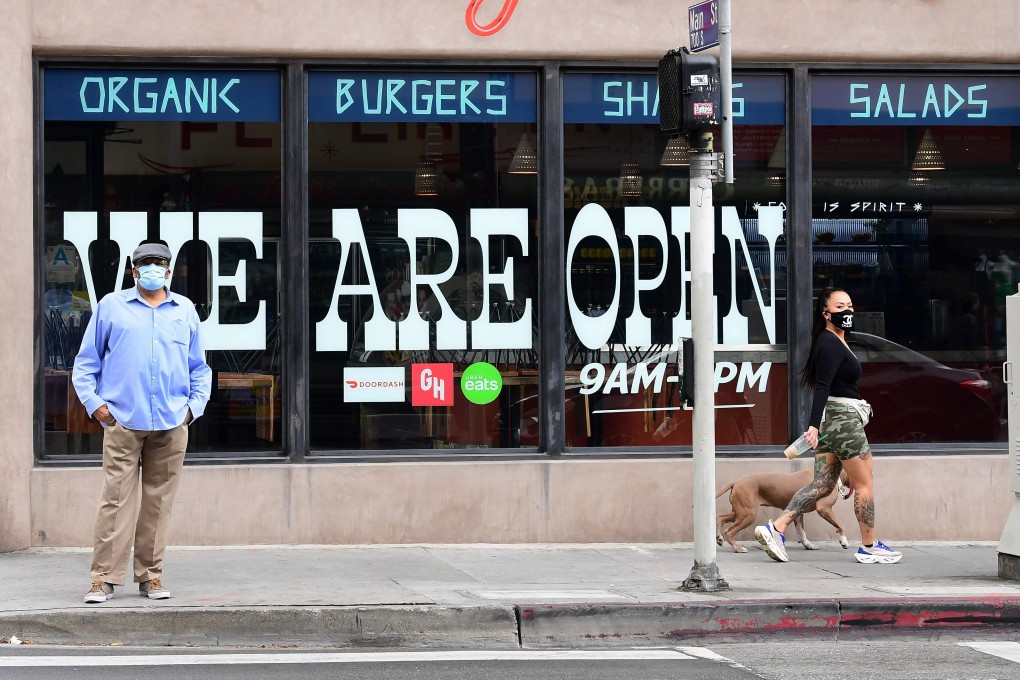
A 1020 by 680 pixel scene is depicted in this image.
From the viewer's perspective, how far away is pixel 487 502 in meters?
10.7

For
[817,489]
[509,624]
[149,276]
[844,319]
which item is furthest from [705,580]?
[149,276]

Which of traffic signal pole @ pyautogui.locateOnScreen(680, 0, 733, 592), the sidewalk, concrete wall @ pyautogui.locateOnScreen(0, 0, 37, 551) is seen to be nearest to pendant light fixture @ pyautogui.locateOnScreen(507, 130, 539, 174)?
traffic signal pole @ pyautogui.locateOnScreen(680, 0, 733, 592)

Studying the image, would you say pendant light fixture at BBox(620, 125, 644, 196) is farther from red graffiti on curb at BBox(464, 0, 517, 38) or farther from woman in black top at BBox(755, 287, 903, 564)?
woman in black top at BBox(755, 287, 903, 564)

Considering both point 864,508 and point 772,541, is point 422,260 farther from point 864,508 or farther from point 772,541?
point 864,508

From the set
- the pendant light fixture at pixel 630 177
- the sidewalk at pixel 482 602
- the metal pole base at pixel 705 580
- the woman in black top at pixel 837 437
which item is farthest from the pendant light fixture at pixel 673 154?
the metal pole base at pixel 705 580

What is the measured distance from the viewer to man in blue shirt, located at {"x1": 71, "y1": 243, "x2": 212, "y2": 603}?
27.0 ft

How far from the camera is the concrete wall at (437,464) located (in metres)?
10.2

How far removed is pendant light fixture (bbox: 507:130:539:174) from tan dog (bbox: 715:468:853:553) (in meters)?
2.79

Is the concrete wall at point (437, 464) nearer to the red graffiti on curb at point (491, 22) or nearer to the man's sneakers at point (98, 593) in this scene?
the red graffiti on curb at point (491, 22)

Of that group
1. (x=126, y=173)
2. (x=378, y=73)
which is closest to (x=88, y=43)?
(x=126, y=173)

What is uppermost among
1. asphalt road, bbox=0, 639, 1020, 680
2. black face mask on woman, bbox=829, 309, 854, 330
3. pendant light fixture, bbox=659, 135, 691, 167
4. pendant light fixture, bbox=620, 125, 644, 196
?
pendant light fixture, bbox=659, 135, 691, 167

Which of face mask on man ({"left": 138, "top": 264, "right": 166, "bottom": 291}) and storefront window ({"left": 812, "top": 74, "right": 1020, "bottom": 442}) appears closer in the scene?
face mask on man ({"left": 138, "top": 264, "right": 166, "bottom": 291})

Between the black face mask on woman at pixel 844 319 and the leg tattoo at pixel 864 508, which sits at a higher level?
the black face mask on woman at pixel 844 319

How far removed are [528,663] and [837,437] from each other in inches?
141
